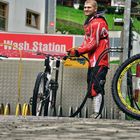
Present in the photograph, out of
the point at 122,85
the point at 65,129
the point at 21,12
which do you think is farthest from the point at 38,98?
the point at 21,12

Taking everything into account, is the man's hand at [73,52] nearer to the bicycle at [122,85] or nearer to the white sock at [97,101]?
the white sock at [97,101]

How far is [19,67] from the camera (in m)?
10.1

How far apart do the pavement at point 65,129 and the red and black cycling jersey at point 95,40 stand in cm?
172

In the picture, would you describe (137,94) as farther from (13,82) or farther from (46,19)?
(46,19)

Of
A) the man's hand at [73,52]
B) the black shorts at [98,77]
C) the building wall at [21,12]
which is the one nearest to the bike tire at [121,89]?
the black shorts at [98,77]

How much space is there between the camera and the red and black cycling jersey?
7812mm

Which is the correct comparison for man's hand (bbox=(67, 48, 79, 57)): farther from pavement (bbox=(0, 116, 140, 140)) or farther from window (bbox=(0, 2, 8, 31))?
window (bbox=(0, 2, 8, 31))

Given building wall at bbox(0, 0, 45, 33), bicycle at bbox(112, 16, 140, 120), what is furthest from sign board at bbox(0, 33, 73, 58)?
building wall at bbox(0, 0, 45, 33)

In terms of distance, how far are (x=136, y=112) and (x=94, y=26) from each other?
175cm

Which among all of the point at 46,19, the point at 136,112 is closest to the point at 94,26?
the point at 136,112

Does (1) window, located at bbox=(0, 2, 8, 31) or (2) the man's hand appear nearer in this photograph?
(2) the man's hand

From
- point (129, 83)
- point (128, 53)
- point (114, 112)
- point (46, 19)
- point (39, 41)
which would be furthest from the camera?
point (46, 19)

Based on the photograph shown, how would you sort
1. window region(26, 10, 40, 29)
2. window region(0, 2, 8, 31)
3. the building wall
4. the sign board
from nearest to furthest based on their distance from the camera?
the sign board < window region(0, 2, 8, 31) < the building wall < window region(26, 10, 40, 29)

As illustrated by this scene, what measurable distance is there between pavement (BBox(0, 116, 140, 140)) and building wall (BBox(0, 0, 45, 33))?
84.5 feet
